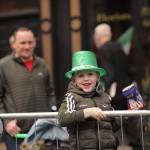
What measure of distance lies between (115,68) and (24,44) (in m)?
1.77

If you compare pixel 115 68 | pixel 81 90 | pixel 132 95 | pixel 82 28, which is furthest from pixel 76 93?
pixel 82 28

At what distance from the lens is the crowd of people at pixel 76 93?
16.7 feet

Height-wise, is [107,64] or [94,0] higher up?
[94,0]

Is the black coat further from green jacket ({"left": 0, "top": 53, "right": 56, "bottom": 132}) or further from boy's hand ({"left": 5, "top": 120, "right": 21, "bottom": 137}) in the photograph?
boy's hand ({"left": 5, "top": 120, "right": 21, "bottom": 137})

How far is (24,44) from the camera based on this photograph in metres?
6.71

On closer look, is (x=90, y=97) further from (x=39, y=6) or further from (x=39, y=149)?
(x=39, y=6)

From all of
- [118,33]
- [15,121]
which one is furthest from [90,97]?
[118,33]

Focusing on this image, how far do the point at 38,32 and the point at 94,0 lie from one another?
119 centimetres

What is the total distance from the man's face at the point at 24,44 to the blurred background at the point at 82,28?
10.6ft

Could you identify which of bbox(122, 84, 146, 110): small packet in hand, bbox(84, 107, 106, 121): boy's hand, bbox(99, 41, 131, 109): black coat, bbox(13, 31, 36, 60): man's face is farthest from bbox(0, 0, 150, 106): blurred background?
bbox(84, 107, 106, 121): boy's hand

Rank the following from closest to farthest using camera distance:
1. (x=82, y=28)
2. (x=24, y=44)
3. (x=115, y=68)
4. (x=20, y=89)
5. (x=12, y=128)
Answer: (x=12, y=128) < (x=20, y=89) < (x=24, y=44) < (x=115, y=68) < (x=82, y=28)

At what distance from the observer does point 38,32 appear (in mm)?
10406

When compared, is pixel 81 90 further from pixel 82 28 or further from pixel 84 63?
pixel 82 28

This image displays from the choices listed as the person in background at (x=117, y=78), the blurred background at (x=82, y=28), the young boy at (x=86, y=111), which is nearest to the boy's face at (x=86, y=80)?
the young boy at (x=86, y=111)
